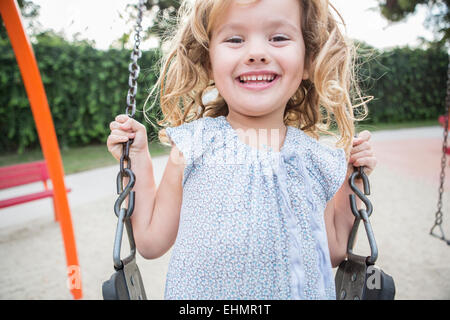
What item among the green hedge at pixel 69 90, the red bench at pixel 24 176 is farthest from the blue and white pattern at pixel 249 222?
the green hedge at pixel 69 90

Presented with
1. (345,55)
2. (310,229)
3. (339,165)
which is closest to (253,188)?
(310,229)

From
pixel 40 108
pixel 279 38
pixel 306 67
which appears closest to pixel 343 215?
pixel 306 67

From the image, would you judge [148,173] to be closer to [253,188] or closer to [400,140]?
[253,188]

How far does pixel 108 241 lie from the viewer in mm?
3215

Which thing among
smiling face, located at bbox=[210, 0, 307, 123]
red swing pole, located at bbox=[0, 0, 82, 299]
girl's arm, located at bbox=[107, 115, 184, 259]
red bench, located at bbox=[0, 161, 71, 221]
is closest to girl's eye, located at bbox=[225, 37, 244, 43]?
smiling face, located at bbox=[210, 0, 307, 123]

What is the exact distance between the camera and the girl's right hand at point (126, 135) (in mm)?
→ 1082

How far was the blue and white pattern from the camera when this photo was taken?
0.94 m

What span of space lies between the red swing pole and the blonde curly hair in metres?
0.83

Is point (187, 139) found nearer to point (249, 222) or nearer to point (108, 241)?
point (249, 222)

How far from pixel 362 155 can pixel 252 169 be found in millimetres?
397

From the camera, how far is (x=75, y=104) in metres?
7.70

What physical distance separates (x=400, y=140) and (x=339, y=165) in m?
8.02

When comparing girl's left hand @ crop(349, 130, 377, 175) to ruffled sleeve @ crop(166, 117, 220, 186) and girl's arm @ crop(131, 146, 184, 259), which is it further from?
girl's arm @ crop(131, 146, 184, 259)

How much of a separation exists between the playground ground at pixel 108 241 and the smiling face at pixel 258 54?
1.71 meters
